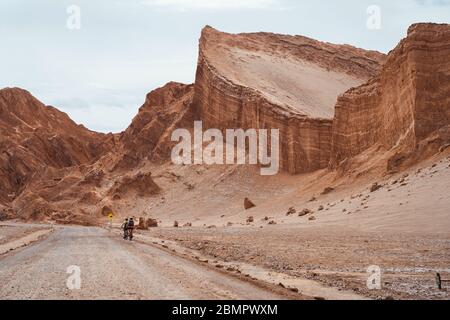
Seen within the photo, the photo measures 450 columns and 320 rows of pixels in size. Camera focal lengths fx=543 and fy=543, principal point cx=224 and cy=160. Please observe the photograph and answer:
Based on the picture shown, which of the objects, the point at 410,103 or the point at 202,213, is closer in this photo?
the point at 410,103

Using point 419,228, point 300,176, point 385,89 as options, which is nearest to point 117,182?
point 300,176

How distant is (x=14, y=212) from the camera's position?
275 feet

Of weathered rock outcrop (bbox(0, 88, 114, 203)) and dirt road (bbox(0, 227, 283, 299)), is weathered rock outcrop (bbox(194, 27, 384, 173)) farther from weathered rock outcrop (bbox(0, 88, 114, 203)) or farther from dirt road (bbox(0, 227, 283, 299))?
dirt road (bbox(0, 227, 283, 299))

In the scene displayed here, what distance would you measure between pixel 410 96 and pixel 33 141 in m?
96.7

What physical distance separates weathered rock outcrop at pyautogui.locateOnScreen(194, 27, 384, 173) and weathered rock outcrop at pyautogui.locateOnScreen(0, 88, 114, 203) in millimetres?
42317

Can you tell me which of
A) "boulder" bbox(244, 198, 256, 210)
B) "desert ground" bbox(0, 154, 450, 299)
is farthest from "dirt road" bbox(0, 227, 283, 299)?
"boulder" bbox(244, 198, 256, 210)

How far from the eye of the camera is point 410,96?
4359 cm

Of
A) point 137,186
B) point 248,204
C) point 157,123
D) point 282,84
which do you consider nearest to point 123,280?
point 248,204

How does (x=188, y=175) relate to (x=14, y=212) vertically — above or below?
above

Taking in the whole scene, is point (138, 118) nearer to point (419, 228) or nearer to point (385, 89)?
point (385, 89)

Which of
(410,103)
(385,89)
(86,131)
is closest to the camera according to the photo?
(410,103)

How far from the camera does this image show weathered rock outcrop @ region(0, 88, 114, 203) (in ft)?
371
